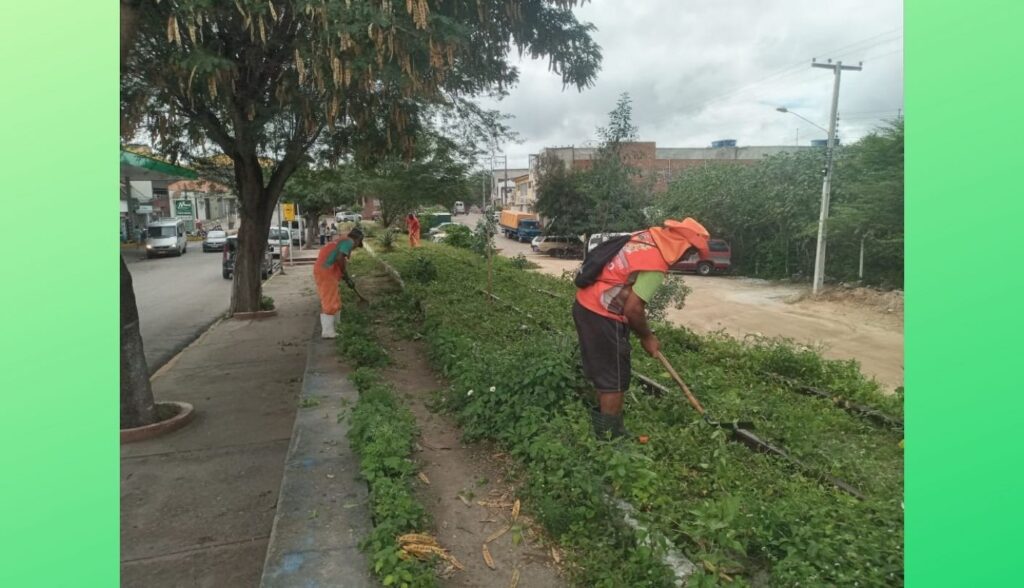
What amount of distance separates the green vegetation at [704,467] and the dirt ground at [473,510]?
0.54 feet

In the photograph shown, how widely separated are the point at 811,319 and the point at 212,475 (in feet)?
57.3

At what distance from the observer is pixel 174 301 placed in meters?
18.2

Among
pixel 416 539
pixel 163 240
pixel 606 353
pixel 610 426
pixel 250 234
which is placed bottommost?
pixel 416 539

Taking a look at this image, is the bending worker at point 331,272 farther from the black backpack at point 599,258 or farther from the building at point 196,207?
the building at point 196,207

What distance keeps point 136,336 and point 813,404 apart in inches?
270

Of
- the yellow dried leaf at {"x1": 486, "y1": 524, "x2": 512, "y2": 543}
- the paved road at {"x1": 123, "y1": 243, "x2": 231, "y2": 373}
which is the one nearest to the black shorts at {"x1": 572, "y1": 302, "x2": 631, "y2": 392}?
the yellow dried leaf at {"x1": 486, "y1": 524, "x2": 512, "y2": 543}

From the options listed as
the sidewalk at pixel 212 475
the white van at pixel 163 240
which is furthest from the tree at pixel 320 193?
the sidewalk at pixel 212 475

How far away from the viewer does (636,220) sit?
39.1 feet

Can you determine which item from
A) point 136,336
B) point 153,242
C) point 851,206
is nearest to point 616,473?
point 136,336

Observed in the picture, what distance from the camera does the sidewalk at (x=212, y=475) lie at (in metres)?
4.26

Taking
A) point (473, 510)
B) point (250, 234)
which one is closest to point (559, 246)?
point (250, 234)

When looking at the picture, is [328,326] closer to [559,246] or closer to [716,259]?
[716,259]

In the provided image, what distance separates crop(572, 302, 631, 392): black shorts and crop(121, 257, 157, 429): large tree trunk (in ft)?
15.0

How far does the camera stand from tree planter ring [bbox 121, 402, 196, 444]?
6.60m
